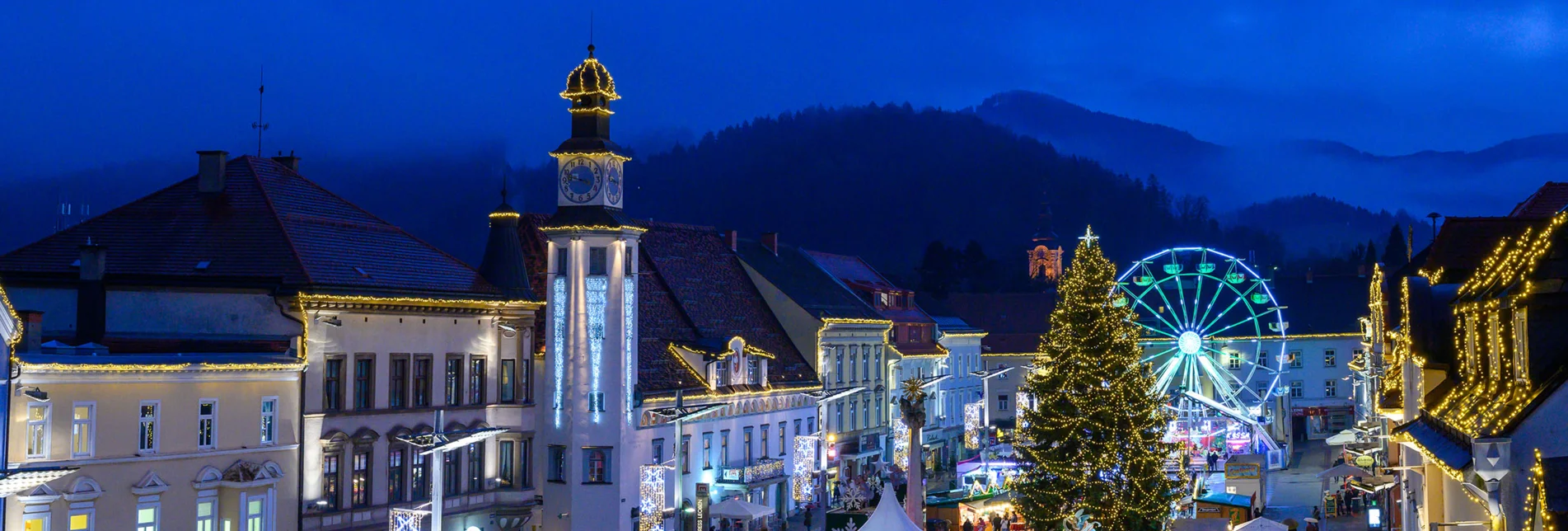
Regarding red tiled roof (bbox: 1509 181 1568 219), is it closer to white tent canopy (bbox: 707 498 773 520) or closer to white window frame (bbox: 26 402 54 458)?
white tent canopy (bbox: 707 498 773 520)

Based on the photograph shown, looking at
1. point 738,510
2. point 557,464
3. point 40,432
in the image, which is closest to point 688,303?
point 738,510

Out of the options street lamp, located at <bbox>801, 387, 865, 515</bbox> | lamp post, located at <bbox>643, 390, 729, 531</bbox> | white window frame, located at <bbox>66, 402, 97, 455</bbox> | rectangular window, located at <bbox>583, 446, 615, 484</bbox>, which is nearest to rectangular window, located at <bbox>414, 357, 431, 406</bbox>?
rectangular window, located at <bbox>583, 446, 615, 484</bbox>

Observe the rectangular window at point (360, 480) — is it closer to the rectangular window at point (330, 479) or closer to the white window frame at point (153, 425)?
the rectangular window at point (330, 479)

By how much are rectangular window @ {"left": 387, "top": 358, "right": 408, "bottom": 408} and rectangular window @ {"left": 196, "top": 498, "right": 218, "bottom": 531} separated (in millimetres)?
6624

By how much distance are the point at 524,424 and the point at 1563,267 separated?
1385 inches

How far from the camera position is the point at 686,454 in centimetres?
5469

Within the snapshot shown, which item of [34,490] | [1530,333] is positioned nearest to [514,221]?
[34,490]

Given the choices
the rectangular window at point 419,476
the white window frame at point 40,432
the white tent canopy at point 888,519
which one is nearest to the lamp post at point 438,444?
the rectangular window at point 419,476

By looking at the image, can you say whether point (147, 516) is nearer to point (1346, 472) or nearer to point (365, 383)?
point (365, 383)

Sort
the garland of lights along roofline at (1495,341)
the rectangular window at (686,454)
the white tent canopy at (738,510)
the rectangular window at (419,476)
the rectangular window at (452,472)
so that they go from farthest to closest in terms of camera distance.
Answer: the rectangular window at (686,454) → the white tent canopy at (738,510) → the rectangular window at (452,472) → the rectangular window at (419,476) → the garland of lights along roofline at (1495,341)

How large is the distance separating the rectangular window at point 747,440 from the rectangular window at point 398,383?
17866 millimetres

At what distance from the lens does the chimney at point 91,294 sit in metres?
37.3

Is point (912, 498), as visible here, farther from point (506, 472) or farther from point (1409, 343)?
point (1409, 343)

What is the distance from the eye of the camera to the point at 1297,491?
225 ft
